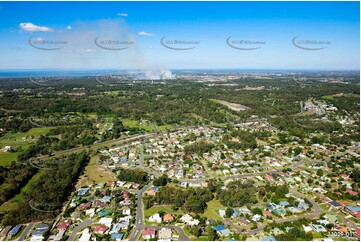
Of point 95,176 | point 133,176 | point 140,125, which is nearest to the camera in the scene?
point 133,176

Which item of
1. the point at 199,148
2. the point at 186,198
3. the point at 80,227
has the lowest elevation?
the point at 80,227

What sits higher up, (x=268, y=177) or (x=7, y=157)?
(x=268, y=177)

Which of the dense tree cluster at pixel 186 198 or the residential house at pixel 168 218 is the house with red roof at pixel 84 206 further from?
the residential house at pixel 168 218

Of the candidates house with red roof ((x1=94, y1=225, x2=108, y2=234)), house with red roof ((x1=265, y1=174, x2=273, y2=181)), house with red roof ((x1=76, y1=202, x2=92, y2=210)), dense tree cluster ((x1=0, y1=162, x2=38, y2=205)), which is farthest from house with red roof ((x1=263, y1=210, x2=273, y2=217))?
dense tree cluster ((x1=0, y1=162, x2=38, y2=205))

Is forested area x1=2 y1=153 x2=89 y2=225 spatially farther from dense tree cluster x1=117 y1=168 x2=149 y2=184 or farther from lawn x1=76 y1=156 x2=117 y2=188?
dense tree cluster x1=117 y1=168 x2=149 y2=184

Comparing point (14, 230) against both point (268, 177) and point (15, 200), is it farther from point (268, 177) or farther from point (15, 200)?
point (268, 177)

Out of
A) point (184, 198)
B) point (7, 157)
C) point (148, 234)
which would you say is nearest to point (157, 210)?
point (184, 198)

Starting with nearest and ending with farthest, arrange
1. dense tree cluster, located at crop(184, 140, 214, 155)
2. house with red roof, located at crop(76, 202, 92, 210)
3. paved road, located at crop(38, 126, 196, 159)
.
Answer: house with red roof, located at crop(76, 202, 92, 210) → dense tree cluster, located at crop(184, 140, 214, 155) → paved road, located at crop(38, 126, 196, 159)

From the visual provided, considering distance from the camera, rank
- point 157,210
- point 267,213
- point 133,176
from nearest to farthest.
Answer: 1. point 267,213
2. point 157,210
3. point 133,176
